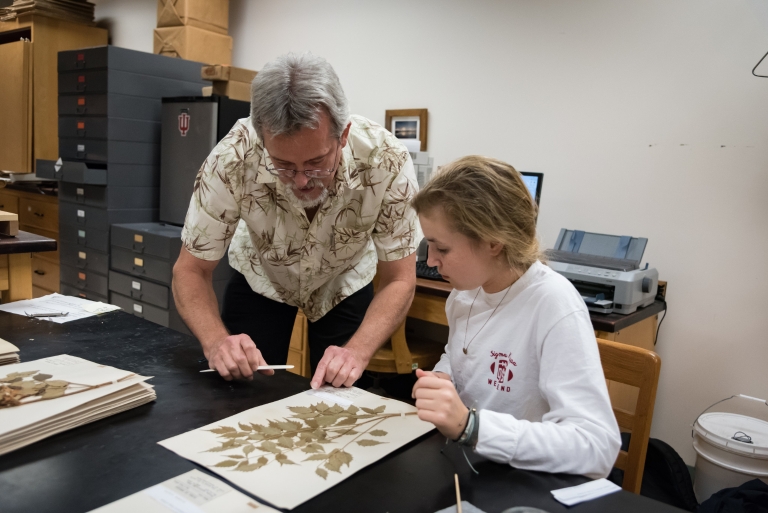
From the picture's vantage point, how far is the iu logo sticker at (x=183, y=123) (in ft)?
10.1

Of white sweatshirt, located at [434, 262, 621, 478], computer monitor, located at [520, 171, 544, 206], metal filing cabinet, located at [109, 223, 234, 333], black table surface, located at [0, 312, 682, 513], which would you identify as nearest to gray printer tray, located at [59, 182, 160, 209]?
metal filing cabinet, located at [109, 223, 234, 333]

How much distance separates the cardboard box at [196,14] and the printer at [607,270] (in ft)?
8.18

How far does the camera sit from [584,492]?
764 mm

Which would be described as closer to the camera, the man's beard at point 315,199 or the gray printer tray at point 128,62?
the man's beard at point 315,199

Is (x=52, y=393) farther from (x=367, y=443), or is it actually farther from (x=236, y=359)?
(x=367, y=443)

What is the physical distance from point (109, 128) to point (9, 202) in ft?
5.48

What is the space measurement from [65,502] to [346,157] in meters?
0.93

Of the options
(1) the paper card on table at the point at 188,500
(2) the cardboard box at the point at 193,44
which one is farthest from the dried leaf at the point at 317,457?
(2) the cardboard box at the point at 193,44

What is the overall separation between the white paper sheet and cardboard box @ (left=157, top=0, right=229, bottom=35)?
90.3 inches

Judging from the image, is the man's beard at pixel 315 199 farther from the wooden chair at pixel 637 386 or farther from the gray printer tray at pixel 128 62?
the gray printer tray at pixel 128 62

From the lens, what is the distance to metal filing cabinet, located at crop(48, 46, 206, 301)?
10.3 feet

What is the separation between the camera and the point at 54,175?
3.33m

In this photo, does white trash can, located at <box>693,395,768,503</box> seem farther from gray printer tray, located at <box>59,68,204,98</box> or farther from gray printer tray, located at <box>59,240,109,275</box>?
gray printer tray, located at <box>59,68,204,98</box>

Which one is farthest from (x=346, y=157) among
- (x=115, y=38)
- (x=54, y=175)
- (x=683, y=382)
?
(x=115, y=38)
